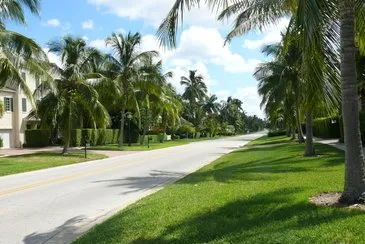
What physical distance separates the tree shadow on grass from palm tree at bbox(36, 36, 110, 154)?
23.3 m

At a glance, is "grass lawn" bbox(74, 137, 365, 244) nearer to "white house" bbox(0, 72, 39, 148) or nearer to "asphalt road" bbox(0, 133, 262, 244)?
"asphalt road" bbox(0, 133, 262, 244)

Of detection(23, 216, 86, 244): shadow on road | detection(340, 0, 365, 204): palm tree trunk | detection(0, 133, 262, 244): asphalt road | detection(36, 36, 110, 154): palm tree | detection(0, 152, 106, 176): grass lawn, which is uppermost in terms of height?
detection(36, 36, 110, 154): palm tree

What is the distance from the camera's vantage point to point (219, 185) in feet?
42.3

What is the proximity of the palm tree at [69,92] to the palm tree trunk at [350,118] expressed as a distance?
23664 millimetres

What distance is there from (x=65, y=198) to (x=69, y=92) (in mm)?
19582

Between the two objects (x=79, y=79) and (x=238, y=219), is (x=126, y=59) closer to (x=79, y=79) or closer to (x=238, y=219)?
(x=79, y=79)

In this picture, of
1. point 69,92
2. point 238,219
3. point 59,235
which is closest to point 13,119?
point 69,92

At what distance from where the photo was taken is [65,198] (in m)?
12.8

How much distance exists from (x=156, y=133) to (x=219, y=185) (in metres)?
63.5

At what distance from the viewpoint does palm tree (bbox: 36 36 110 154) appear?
3044cm

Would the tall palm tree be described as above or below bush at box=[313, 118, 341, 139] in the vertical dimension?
above

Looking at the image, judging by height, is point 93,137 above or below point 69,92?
below

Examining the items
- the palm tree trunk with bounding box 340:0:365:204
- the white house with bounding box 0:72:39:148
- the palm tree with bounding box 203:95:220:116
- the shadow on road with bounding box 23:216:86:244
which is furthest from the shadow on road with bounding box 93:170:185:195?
the palm tree with bounding box 203:95:220:116

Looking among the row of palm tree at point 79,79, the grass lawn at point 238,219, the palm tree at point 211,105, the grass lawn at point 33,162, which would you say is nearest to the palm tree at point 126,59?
the row of palm tree at point 79,79
